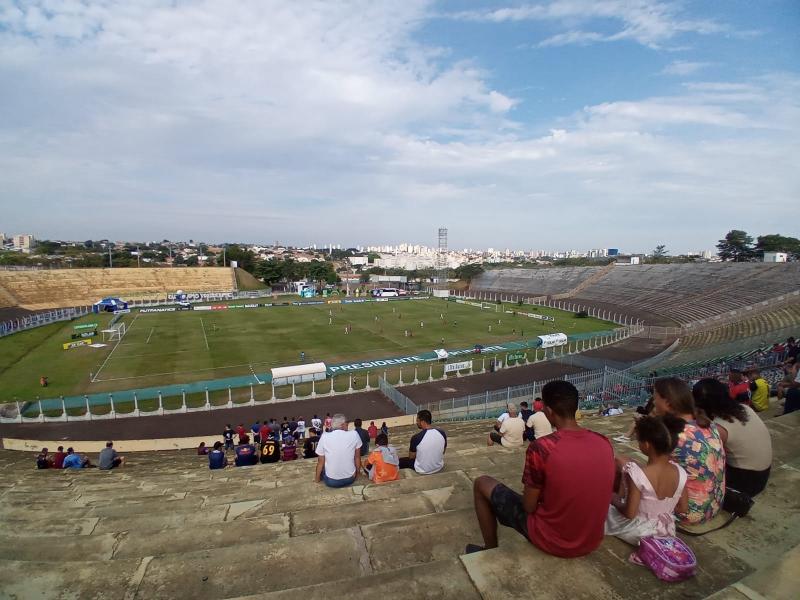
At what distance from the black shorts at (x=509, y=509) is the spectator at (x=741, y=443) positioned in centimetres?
273

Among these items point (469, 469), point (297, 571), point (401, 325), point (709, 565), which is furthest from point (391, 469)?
point (401, 325)

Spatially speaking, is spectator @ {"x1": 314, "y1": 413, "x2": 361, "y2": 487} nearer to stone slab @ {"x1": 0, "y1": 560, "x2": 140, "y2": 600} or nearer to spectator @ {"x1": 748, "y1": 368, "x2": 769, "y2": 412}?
stone slab @ {"x1": 0, "y1": 560, "x2": 140, "y2": 600}

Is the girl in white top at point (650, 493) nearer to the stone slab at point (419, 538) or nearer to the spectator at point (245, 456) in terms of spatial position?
the stone slab at point (419, 538)

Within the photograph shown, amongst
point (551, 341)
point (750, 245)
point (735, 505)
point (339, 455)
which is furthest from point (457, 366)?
point (750, 245)

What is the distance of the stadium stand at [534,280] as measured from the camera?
86.6 meters

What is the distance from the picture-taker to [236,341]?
41.4 metres

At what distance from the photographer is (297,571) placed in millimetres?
3611

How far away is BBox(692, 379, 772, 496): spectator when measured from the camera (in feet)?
15.4

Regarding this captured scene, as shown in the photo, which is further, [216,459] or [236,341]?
[236,341]

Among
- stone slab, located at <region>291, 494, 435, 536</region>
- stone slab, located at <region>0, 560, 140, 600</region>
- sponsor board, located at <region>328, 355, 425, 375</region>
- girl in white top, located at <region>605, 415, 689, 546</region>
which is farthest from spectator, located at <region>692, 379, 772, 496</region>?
sponsor board, located at <region>328, 355, 425, 375</region>

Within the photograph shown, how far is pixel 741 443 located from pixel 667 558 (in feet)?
7.70

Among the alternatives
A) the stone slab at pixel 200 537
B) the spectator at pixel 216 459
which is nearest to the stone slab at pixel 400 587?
the stone slab at pixel 200 537

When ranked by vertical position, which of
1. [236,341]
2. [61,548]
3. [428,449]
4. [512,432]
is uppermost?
[428,449]

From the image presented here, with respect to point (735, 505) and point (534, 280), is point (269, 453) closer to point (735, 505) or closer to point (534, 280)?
point (735, 505)
